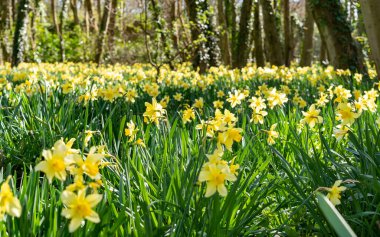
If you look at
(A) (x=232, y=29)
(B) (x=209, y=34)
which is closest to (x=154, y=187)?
(B) (x=209, y=34)

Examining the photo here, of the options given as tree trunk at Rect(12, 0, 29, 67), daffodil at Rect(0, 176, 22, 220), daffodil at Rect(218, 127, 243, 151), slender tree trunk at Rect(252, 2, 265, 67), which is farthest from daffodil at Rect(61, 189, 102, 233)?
tree trunk at Rect(12, 0, 29, 67)

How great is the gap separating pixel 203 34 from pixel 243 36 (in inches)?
124

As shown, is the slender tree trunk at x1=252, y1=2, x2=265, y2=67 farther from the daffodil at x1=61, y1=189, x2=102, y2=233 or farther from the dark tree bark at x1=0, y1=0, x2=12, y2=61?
the daffodil at x1=61, y1=189, x2=102, y2=233

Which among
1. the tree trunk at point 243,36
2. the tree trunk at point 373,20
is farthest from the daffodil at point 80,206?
the tree trunk at point 243,36

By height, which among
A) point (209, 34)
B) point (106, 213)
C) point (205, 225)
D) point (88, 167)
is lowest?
point (205, 225)

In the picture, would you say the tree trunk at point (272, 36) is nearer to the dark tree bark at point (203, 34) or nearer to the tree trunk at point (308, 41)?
the dark tree bark at point (203, 34)

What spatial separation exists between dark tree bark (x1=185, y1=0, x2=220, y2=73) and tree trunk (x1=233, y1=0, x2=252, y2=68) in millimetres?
2270

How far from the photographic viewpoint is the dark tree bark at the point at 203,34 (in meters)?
8.59

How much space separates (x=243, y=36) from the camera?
11.6m

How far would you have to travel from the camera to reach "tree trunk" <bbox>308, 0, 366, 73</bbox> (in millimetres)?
6281

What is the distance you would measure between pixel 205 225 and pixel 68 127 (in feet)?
5.07

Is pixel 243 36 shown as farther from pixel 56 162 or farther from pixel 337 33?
pixel 56 162

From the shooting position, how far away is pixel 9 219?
1.38 meters

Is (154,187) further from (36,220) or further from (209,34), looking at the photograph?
(209,34)
